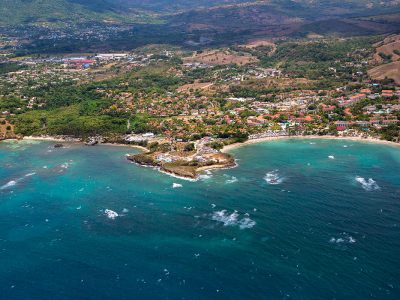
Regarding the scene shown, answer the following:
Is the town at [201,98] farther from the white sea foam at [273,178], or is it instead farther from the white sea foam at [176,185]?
the white sea foam at [273,178]

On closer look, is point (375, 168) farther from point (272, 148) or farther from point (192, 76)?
point (192, 76)

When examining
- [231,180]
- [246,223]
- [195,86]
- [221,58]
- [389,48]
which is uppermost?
[389,48]

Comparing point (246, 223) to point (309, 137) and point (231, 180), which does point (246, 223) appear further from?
point (309, 137)

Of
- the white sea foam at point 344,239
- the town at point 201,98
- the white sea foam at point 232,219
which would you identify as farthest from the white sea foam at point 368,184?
the town at point 201,98

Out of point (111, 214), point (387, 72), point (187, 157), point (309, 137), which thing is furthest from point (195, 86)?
point (111, 214)

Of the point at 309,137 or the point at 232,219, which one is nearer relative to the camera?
the point at 232,219

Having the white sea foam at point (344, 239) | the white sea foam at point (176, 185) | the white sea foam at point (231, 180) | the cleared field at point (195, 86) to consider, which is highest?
the white sea foam at point (344, 239)

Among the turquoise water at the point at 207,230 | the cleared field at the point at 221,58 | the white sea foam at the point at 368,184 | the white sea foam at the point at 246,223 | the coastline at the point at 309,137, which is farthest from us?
the cleared field at the point at 221,58

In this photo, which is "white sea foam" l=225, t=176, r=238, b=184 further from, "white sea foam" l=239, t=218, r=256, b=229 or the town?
"white sea foam" l=239, t=218, r=256, b=229
